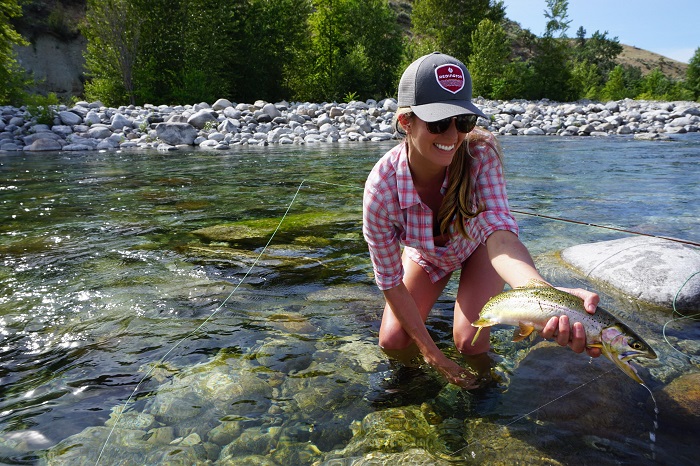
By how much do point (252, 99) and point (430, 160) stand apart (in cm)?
3484

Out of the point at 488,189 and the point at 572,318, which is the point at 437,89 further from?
the point at 572,318

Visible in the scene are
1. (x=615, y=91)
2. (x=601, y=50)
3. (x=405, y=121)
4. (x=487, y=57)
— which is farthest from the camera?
(x=601, y=50)

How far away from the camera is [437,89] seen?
106 inches

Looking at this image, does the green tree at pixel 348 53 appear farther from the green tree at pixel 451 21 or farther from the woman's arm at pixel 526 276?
the woman's arm at pixel 526 276

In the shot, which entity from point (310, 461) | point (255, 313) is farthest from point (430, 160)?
point (255, 313)

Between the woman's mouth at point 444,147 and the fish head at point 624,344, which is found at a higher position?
the woman's mouth at point 444,147

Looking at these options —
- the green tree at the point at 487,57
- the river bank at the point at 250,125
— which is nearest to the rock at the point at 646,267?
the river bank at the point at 250,125

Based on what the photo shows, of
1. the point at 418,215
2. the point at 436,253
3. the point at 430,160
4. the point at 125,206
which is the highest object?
the point at 430,160

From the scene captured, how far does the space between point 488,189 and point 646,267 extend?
7.09 ft

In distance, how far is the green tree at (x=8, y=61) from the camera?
75.0ft

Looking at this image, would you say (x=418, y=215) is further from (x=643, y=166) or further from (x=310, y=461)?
(x=643, y=166)

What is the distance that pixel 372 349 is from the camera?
→ 138 inches

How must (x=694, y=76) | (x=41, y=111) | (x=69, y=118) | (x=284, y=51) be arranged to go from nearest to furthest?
(x=41, y=111), (x=69, y=118), (x=284, y=51), (x=694, y=76)

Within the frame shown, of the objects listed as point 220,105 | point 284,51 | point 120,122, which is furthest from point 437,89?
point 284,51
